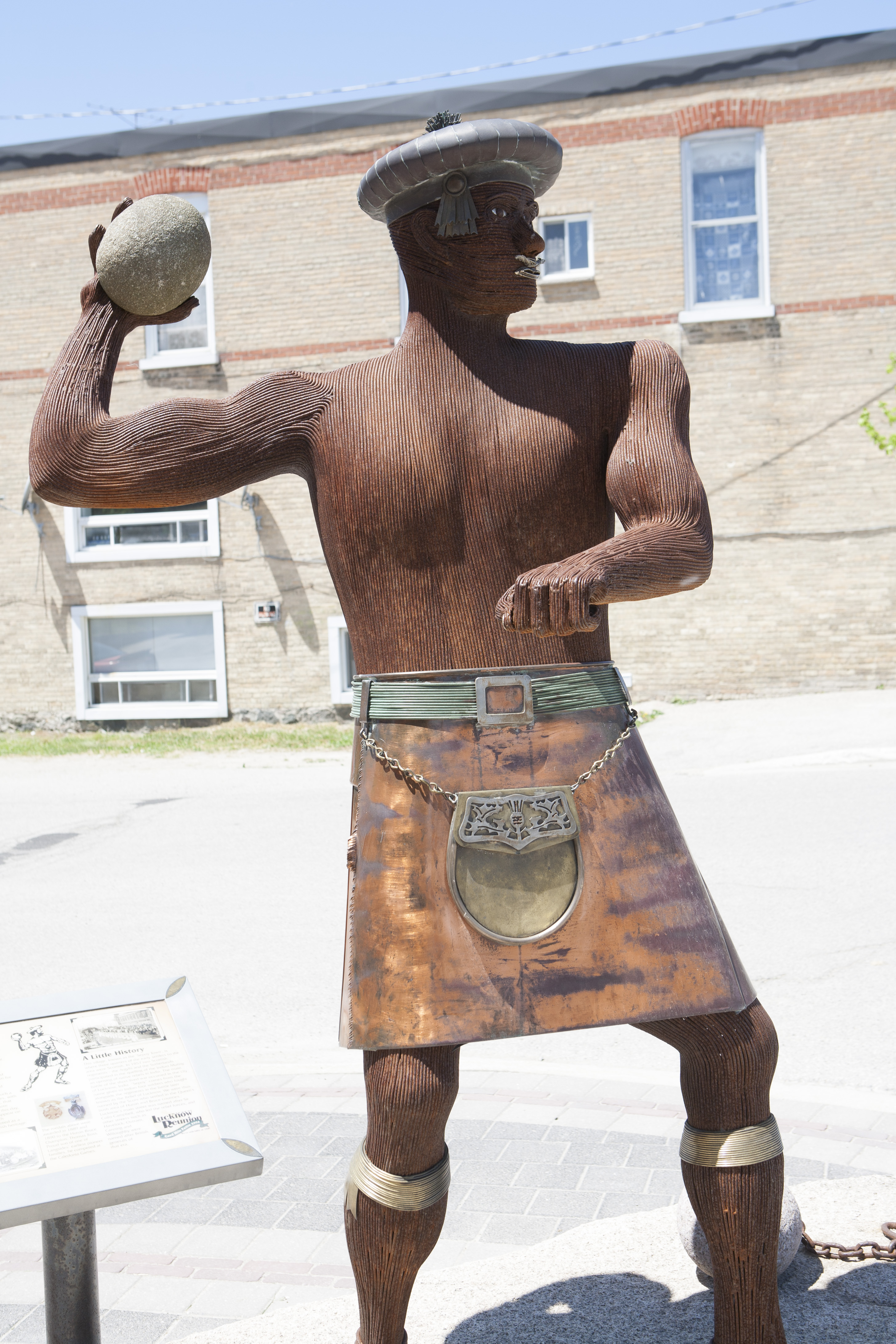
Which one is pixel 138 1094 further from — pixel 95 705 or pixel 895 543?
pixel 95 705

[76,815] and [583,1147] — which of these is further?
[76,815]

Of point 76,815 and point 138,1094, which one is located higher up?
point 138,1094

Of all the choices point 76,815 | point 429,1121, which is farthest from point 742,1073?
point 76,815

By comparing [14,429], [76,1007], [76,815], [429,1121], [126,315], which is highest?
[14,429]

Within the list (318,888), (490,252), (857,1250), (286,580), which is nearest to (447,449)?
(490,252)

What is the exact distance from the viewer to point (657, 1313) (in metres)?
2.48

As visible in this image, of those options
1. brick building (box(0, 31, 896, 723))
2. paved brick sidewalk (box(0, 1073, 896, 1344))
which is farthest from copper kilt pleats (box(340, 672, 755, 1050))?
brick building (box(0, 31, 896, 723))

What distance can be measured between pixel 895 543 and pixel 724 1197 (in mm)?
12107

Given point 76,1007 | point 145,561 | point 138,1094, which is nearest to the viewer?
point 138,1094

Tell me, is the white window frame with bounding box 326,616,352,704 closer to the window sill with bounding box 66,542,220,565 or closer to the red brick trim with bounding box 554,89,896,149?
the window sill with bounding box 66,542,220,565

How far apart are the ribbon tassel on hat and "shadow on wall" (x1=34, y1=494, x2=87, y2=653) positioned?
1376 cm

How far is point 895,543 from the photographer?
13078mm

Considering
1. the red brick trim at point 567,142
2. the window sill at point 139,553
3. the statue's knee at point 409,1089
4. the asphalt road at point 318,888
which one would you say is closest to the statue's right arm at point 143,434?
the statue's knee at point 409,1089

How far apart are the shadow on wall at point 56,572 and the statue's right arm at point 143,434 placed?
44.2 ft
